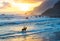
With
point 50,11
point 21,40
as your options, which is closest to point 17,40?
point 21,40

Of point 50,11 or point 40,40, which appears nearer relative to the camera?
point 40,40

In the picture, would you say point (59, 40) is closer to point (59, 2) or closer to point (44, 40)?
point (44, 40)

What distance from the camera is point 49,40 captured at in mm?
15016

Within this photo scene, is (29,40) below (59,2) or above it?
below

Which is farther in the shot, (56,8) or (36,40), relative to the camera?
(56,8)

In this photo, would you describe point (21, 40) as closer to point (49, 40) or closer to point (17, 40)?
point (17, 40)

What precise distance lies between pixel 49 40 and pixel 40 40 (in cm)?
71

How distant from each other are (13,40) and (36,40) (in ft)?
5.92

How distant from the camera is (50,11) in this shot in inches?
5659

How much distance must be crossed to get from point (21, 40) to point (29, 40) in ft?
2.08

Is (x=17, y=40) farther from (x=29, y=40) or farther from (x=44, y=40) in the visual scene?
(x=44, y=40)

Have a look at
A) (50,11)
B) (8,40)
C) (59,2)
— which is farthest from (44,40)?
(59,2)

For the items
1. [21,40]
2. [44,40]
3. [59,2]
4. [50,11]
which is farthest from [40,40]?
[59,2]

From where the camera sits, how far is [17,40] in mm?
15000
